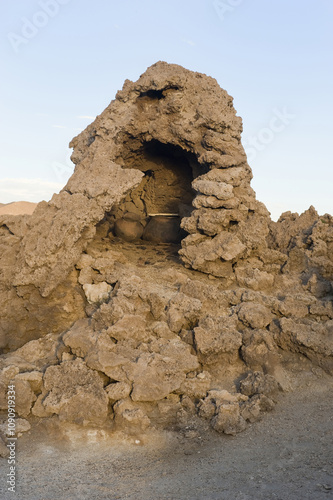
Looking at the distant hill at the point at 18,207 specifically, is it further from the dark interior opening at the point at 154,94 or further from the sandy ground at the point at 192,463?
the sandy ground at the point at 192,463

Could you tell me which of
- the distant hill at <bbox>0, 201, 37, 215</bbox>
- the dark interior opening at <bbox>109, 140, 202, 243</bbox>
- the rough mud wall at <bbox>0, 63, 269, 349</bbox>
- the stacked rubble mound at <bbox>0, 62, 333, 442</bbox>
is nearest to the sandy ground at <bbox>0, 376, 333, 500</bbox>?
the stacked rubble mound at <bbox>0, 62, 333, 442</bbox>

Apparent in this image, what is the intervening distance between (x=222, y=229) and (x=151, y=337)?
257 cm

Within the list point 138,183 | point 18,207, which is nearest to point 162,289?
point 138,183

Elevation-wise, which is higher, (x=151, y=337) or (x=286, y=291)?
(x=286, y=291)

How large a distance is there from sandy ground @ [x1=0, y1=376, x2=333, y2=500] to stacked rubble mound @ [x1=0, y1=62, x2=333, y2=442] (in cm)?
28

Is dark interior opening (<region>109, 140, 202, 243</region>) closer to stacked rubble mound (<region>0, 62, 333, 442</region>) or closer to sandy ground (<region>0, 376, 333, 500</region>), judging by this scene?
stacked rubble mound (<region>0, 62, 333, 442</region>)

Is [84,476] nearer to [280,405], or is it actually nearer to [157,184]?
[280,405]

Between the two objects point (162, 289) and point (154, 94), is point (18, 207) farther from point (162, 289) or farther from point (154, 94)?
point (162, 289)

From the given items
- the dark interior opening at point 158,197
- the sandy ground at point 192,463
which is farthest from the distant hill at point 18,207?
the sandy ground at point 192,463

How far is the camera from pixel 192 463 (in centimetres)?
462

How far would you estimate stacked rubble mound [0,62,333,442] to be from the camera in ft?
18.1

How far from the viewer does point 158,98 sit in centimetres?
855

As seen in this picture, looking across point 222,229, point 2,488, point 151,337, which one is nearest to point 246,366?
point 151,337

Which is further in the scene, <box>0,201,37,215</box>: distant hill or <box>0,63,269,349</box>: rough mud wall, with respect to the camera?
<box>0,201,37,215</box>: distant hill
